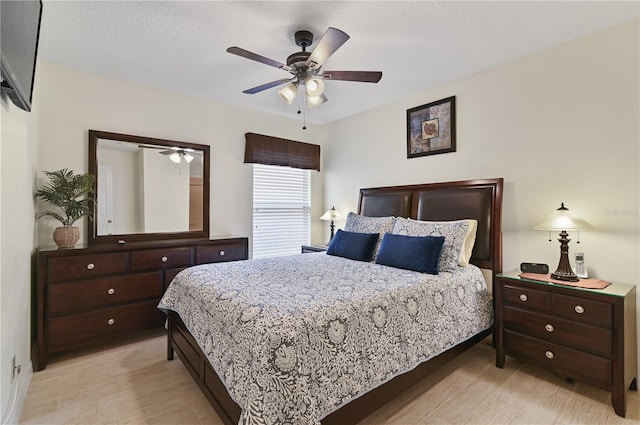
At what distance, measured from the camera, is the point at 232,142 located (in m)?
4.06

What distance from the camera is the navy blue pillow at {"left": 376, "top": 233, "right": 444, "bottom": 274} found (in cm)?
247

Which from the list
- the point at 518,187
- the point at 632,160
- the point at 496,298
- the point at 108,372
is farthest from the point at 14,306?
the point at 632,160

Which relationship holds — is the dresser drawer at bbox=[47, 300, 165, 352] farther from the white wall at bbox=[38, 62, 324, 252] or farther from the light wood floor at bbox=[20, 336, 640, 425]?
the white wall at bbox=[38, 62, 324, 252]

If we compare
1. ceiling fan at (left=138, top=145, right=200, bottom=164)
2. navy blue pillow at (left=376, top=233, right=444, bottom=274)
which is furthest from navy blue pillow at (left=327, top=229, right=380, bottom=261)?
ceiling fan at (left=138, top=145, right=200, bottom=164)

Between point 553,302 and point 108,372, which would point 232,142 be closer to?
point 108,372

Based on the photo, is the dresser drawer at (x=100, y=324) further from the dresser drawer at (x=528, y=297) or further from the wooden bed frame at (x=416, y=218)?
the dresser drawer at (x=528, y=297)

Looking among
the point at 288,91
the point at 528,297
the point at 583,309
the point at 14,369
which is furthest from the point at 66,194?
the point at 583,309

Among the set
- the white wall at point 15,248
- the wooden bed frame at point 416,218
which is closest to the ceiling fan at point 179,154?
the white wall at point 15,248

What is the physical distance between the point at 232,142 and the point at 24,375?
9.72 feet

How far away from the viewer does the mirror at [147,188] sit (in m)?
3.17

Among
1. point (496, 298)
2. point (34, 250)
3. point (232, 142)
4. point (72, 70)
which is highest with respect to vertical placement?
point (72, 70)

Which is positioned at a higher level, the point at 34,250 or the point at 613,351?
the point at 34,250

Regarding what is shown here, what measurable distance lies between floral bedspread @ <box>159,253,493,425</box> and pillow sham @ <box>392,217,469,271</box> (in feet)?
0.39

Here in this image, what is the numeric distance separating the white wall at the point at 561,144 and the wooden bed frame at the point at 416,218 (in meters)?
0.17
